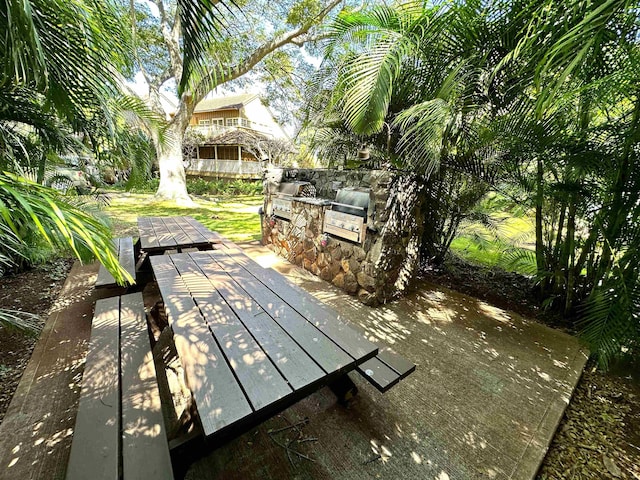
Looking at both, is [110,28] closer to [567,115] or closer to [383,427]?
[383,427]

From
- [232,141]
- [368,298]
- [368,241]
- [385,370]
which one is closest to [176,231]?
[368,241]

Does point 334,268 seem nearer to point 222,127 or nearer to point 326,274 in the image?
point 326,274

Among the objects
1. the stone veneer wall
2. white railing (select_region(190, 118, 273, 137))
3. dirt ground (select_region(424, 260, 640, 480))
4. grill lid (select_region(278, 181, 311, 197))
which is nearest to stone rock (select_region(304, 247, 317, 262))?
the stone veneer wall

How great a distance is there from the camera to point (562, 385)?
2.04m

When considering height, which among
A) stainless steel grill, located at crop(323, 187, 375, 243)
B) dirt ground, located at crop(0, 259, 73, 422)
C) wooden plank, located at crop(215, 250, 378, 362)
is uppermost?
stainless steel grill, located at crop(323, 187, 375, 243)

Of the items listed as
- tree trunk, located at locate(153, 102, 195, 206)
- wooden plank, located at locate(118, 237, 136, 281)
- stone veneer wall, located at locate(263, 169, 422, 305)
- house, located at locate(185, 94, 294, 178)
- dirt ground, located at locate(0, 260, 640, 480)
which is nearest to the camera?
dirt ground, located at locate(0, 260, 640, 480)

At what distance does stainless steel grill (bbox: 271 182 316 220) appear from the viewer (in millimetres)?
4355

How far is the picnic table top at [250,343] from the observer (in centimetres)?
104

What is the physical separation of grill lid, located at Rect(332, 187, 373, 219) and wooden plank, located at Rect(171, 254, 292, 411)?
1.84 meters

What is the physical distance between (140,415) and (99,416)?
152 millimetres

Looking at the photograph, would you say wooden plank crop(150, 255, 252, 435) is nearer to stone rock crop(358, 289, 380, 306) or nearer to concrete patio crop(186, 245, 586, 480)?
concrete patio crop(186, 245, 586, 480)

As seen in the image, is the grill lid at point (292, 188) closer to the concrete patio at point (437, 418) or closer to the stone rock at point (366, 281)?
the stone rock at point (366, 281)

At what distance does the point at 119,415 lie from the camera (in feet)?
3.70

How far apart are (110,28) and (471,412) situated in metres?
3.77
